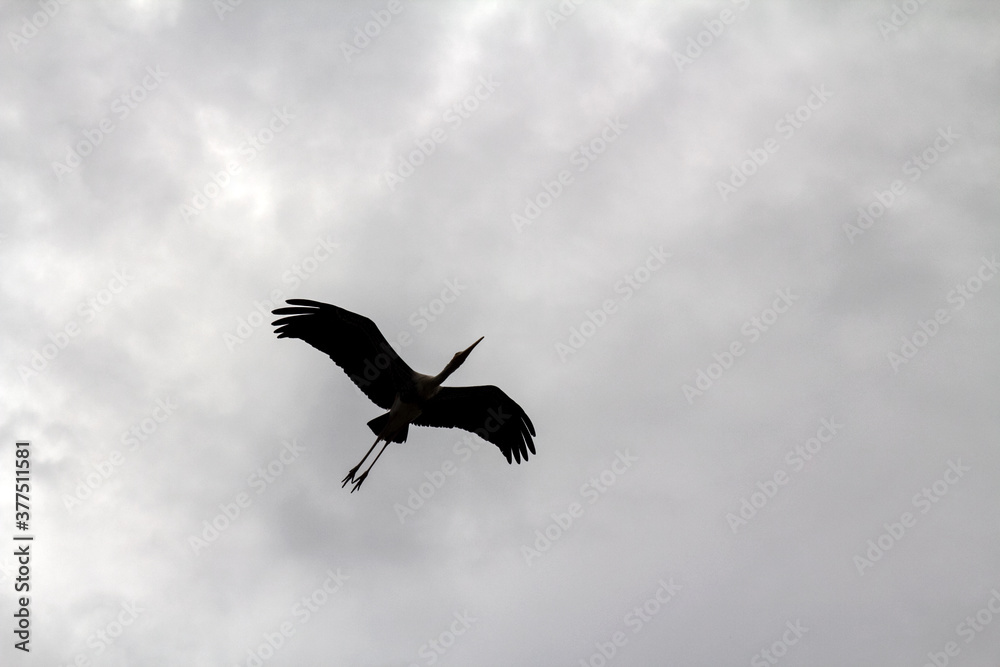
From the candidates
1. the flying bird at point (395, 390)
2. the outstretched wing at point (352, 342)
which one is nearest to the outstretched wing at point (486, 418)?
the flying bird at point (395, 390)

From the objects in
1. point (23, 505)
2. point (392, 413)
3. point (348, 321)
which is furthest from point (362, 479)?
point (23, 505)

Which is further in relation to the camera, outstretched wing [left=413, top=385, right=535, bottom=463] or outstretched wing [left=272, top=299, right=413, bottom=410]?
outstretched wing [left=413, top=385, right=535, bottom=463]

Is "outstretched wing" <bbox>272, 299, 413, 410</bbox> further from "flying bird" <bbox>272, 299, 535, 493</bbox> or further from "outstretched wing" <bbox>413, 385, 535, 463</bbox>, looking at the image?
"outstretched wing" <bbox>413, 385, 535, 463</bbox>

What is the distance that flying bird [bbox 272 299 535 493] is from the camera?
28.0 metres

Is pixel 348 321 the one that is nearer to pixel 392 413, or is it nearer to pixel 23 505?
pixel 392 413

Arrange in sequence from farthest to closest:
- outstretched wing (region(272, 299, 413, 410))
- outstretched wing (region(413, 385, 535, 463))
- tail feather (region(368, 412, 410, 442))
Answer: outstretched wing (region(413, 385, 535, 463))
tail feather (region(368, 412, 410, 442))
outstretched wing (region(272, 299, 413, 410))

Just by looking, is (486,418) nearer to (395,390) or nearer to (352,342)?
(395,390)

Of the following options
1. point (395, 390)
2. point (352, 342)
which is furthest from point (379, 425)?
point (352, 342)

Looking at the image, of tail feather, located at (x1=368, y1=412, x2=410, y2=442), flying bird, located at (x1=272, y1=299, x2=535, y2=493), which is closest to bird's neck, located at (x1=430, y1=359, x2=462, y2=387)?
flying bird, located at (x1=272, y1=299, x2=535, y2=493)

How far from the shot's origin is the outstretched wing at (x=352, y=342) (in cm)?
2770

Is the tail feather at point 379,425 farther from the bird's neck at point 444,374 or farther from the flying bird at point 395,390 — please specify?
the bird's neck at point 444,374

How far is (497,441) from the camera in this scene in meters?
30.3

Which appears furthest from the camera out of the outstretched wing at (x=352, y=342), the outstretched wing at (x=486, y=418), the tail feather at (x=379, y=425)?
the outstretched wing at (x=486, y=418)

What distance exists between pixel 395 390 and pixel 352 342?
78.4 inches
